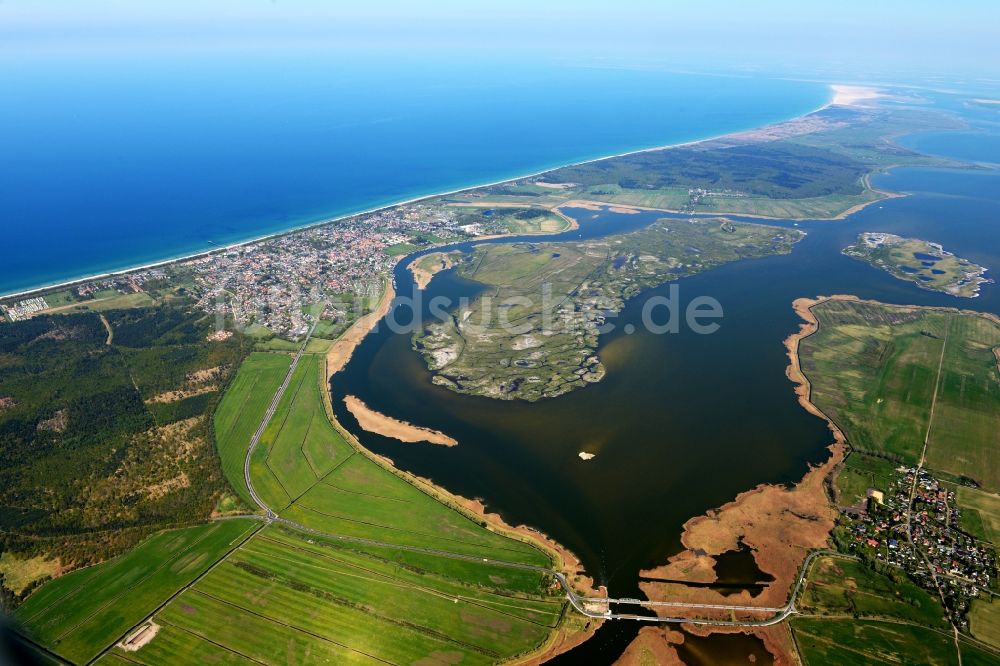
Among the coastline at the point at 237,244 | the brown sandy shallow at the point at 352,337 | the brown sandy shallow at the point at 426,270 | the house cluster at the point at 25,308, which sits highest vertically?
the coastline at the point at 237,244

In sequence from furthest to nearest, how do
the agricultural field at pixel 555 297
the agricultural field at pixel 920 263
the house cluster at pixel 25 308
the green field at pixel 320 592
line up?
the agricultural field at pixel 920 263, the house cluster at pixel 25 308, the agricultural field at pixel 555 297, the green field at pixel 320 592

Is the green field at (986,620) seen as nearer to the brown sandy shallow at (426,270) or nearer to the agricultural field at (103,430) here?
the agricultural field at (103,430)

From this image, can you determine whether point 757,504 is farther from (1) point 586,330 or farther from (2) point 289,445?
(2) point 289,445

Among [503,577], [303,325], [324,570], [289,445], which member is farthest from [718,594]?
[303,325]

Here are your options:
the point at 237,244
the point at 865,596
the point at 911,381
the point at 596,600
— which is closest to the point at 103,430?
the point at 596,600

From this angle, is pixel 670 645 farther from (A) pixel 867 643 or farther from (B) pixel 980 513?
(B) pixel 980 513

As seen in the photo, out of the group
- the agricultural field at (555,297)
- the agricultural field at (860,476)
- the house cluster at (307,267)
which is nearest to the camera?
the agricultural field at (860,476)

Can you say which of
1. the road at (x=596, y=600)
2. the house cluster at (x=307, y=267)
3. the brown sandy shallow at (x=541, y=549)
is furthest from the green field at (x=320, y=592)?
the house cluster at (x=307, y=267)

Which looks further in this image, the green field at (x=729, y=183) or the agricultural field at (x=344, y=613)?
the green field at (x=729, y=183)

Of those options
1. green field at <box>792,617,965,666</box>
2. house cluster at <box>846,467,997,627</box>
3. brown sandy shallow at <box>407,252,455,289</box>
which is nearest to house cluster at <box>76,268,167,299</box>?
brown sandy shallow at <box>407,252,455,289</box>
